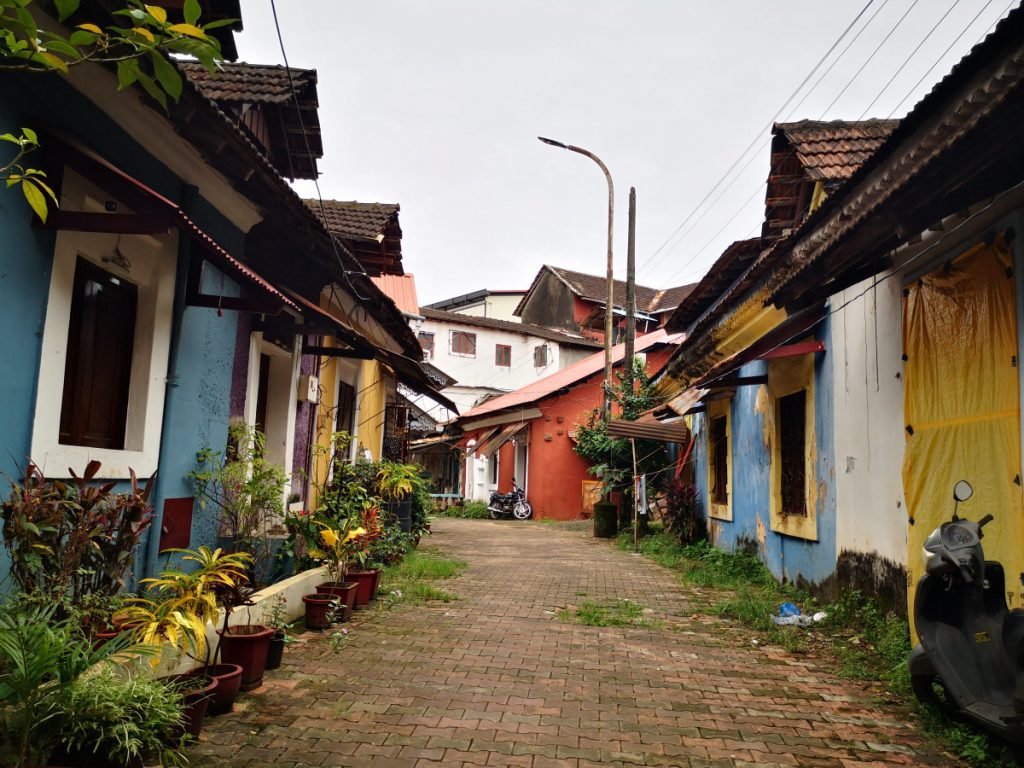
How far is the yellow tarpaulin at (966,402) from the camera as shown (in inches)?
169

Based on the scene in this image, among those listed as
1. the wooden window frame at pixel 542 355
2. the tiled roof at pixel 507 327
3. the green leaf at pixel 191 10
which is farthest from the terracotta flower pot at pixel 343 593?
the wooden window frame at pixel 542 355

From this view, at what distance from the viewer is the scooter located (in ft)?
12.5

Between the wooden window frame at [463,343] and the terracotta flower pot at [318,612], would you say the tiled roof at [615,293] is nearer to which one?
the wooden window frame at [463,343]

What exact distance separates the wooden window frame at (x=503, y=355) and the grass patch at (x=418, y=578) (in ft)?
73.0

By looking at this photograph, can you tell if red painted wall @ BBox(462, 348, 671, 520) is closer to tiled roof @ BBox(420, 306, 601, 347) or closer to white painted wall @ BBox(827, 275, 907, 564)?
tiled roof @ BBox(420, 306, 601, 347)

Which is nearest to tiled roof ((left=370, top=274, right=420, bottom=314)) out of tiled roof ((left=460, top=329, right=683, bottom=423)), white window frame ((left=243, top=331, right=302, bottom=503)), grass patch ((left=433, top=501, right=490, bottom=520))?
tiled roof ((left=460, top=329, right=683, bottom=423))

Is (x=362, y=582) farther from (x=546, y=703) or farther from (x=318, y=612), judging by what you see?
(x=546, y=703)

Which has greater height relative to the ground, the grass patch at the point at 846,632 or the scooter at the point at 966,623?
the scooter at the point at 966,623

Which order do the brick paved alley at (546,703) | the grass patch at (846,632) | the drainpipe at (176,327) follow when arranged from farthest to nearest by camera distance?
1. the drainpipe at (176,327)
2. the grass patch at (846,632)
3. the brick paved alley at (546,703)

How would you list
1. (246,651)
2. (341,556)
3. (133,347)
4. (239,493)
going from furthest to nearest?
(341,556), (239,493), (133,347), (246,651)

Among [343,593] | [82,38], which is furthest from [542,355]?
[82,38]

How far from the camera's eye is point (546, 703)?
463 cm

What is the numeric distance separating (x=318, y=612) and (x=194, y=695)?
7.80 ft

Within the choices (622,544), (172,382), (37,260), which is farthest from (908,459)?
(622,544)
